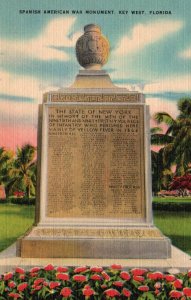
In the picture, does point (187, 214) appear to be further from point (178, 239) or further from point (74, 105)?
point (74, 105)

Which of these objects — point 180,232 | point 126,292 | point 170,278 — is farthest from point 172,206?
point 126,292

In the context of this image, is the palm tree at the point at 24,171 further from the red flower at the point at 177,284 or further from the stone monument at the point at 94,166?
the red flower at the point at 177,284

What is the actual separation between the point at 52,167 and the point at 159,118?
21968 mm

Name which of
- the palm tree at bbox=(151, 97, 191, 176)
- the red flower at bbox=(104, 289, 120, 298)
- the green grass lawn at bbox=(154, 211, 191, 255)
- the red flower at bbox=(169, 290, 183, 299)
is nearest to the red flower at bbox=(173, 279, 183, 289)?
the red flower at bbox=(169, 290, 183, 299)

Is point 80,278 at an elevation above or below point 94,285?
above

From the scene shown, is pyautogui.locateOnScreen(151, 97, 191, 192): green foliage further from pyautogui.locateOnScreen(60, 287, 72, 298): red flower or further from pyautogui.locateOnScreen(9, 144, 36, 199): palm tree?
pyautogui.locateOnScreen(60, 287, 72, 298): red flower

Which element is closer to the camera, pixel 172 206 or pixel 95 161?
pixel 95 161

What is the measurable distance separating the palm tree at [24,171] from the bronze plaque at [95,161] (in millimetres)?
32061

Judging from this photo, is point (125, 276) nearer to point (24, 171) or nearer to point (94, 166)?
point (94, 166)

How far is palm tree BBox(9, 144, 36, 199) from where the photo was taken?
40062 millimetres

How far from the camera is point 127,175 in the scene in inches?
330

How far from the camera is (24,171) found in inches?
1618

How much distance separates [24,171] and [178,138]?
1942 centimetres

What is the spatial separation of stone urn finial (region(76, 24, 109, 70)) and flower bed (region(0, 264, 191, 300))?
4.88 metres
